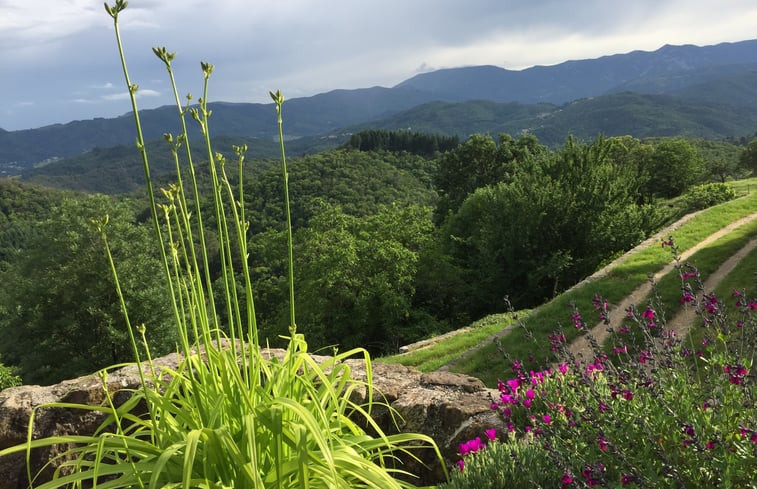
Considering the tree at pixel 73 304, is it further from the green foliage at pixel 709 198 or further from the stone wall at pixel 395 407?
the green foliage at pixel 709 198

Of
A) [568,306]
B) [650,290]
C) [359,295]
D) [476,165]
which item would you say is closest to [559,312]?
[568,306]

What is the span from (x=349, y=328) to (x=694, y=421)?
2216 centimetres

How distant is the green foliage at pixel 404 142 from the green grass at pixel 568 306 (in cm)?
8996

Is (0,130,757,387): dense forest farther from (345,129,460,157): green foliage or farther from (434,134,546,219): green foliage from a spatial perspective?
(345,129,460,157): green foliage

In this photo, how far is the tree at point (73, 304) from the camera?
2047 centimetres

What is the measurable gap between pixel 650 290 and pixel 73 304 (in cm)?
2248

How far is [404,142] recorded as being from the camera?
108000 mm

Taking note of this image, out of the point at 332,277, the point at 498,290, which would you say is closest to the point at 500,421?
the point at 498,290

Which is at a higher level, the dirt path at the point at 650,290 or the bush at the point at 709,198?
the dirt path at the point at 650,290

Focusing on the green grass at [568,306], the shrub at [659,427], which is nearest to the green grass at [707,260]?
the green grass at [568,306]

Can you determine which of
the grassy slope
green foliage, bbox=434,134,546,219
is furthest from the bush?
green foliage, bbox=434,134,546,219

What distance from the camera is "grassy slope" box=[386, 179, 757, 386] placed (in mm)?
10156

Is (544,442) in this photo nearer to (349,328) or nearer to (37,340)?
(349,328)

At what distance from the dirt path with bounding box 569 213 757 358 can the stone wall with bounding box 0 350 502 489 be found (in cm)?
463
